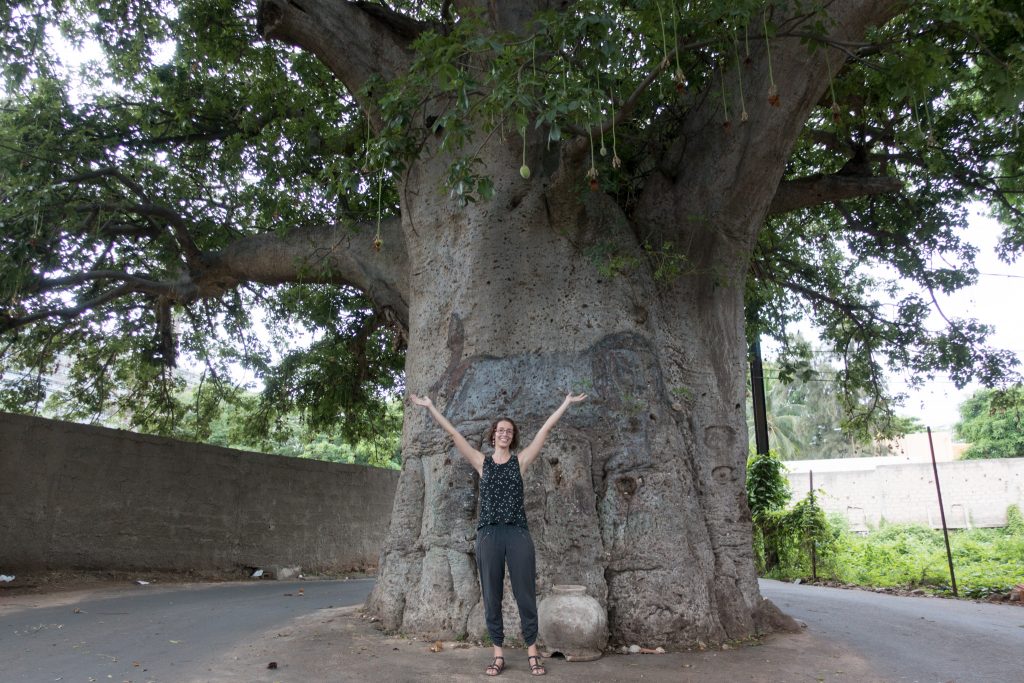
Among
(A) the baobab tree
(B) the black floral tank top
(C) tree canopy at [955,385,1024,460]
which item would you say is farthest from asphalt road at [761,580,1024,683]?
(C) tree canopy at [955,385,1024,460]

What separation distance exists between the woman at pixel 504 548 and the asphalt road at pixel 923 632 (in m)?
2.20

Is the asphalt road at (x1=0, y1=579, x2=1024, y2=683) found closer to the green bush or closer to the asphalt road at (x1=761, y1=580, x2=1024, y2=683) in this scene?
the asphalt road at (x1=761, y1=580, x2=1024, y2=683)

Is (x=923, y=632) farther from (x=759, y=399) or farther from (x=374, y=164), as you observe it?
(x=759, y=399)

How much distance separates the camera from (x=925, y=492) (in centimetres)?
2061

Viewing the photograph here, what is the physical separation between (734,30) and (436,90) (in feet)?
8.60

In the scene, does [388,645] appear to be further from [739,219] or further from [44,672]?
[739,219]

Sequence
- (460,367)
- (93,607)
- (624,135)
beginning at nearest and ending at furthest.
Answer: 1. (460,367)
2. (93,607)
3. (624,135)

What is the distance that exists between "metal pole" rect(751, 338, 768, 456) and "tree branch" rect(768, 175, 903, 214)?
20.6ft

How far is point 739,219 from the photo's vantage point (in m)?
6.86

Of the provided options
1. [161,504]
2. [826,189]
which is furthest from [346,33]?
[161,504]

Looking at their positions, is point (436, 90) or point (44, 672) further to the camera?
point (436, 90)

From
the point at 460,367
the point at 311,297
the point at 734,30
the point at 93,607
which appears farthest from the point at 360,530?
the point at 734,30

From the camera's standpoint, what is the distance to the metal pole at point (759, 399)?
14023mm

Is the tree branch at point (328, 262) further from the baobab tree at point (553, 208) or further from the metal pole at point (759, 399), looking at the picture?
the metal pole at point (759, 399)
